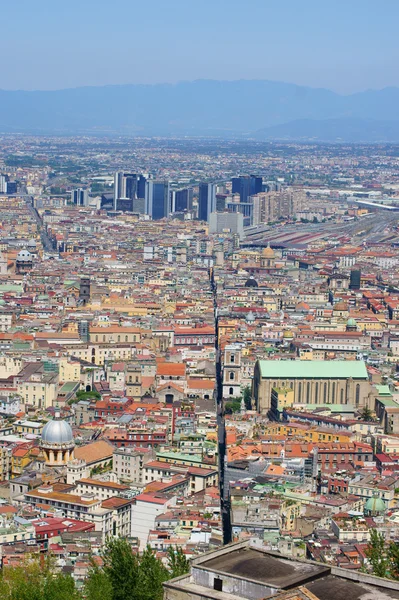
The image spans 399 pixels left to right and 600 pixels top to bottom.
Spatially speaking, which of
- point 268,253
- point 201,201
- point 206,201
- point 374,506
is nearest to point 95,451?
point 374,506

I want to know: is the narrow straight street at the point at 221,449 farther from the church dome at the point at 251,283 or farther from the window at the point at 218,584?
the window at the point at 218,584

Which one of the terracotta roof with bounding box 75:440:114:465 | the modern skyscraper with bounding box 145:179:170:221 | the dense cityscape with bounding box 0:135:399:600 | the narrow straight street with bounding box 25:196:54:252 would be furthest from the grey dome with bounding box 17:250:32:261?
the terracotta roof with bounding box 75:440:114:465

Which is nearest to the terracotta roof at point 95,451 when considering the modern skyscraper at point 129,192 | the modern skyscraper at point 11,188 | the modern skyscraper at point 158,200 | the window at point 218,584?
the window at point 218,584

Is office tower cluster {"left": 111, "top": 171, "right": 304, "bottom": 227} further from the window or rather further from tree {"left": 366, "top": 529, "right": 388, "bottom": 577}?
the window

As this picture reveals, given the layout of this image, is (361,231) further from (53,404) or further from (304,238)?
(53,404)

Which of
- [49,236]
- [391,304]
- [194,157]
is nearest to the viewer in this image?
[391,304]

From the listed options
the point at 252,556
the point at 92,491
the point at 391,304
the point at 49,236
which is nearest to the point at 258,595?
the point at 252,556
